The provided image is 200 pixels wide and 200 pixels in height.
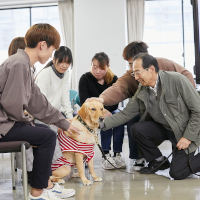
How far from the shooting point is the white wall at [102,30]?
6.48m

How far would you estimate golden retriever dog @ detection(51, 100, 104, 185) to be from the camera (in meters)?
2.57

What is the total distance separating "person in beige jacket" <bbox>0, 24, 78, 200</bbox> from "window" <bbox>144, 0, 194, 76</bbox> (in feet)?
17.9

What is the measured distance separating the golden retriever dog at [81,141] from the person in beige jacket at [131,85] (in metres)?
0.32

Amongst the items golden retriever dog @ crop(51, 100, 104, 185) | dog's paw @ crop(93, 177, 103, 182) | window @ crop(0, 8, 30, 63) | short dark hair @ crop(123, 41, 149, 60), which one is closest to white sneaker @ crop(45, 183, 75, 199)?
golden retriever dog @ crop(51, 100, 104, 185)

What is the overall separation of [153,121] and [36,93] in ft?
4.49

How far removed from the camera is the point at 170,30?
7.11 m

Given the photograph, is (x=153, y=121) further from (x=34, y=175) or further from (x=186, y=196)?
(x=34, y=175)

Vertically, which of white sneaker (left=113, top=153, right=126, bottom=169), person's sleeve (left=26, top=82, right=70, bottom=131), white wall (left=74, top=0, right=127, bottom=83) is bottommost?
white sneaker (left=113, top=153, right=126, bottom=169)

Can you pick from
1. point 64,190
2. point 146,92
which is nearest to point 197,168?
point 146,92

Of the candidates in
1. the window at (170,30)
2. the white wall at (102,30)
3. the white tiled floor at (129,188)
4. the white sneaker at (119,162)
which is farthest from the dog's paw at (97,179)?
the window at (170,30)

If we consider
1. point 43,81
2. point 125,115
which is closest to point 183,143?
point 125,115

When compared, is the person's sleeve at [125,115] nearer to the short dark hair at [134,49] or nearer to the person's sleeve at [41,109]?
the short dark hair at [134,49]

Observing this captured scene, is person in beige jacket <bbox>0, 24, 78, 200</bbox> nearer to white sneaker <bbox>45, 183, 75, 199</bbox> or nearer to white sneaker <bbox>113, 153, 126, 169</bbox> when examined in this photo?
white sneaker <bbox>45, 183, 75, 199</bbox>

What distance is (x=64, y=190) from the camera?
230cm
